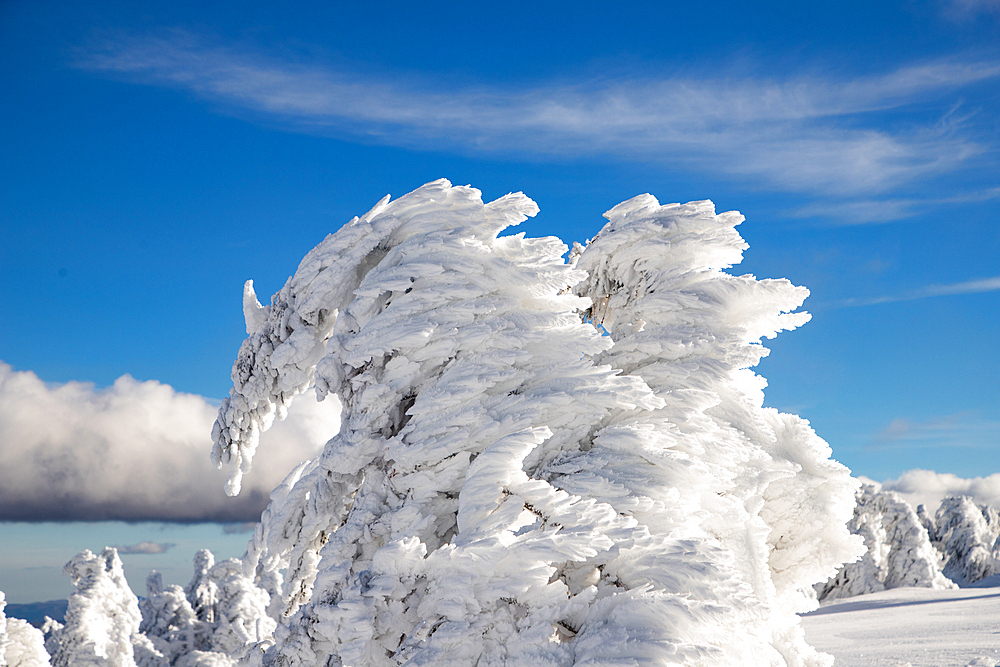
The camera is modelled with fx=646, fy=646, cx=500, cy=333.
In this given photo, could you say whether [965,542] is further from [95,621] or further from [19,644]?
[19,644]

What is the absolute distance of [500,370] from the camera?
4.17 meters

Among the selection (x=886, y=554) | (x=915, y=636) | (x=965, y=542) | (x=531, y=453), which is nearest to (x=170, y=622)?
(x=915, y=636)

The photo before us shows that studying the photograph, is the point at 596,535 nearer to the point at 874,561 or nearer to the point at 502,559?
the point at 502,559

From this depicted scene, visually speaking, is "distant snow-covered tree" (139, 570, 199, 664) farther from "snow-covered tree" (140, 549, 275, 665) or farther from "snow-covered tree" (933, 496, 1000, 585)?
"snow-covered tree" (933, 496, 1000, 585)

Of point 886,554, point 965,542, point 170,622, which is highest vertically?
point 965,542

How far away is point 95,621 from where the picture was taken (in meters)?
18.0

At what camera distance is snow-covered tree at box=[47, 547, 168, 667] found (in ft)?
56.9

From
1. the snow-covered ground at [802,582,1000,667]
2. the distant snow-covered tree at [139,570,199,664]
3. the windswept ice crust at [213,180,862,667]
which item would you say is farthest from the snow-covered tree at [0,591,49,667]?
the snow-covered ground at [802,582,1000,667]

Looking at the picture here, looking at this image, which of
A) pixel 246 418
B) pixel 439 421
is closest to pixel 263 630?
pixel 246 418

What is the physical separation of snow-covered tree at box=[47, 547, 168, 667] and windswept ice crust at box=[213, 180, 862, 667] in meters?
16.8

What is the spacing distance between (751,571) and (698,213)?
254 cm

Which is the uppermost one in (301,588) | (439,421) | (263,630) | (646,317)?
(646,317)

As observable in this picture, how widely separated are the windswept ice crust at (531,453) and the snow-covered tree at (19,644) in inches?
484

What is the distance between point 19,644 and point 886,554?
29.7 m
